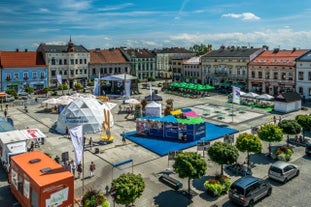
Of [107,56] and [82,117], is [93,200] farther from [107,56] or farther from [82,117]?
[107,56]

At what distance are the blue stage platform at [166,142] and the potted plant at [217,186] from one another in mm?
7712

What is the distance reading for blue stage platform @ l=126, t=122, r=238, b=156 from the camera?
2692cm

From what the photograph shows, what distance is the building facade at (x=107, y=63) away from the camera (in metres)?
75.2

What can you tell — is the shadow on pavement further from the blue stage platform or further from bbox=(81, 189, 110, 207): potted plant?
the blue stage platform

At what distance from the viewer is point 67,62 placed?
70.6m

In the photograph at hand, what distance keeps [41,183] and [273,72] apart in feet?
173

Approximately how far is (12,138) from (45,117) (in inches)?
784

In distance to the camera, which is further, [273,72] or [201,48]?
[201,48]

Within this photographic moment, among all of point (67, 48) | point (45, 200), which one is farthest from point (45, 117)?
point (67, 48)

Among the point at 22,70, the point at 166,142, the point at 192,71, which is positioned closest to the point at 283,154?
the point at 166,142

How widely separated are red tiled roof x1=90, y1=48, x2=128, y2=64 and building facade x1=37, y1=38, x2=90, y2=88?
2.47 metres

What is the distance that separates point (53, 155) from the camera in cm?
2550

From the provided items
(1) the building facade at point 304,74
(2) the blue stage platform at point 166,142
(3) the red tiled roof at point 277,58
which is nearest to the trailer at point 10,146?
(2) the blue stage platform at point 166,142

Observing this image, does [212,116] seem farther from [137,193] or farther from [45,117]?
[137,193]
